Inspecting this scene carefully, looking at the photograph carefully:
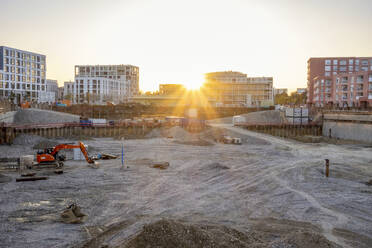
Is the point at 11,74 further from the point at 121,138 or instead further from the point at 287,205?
the point at 287,205

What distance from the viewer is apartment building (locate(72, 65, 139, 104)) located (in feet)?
418

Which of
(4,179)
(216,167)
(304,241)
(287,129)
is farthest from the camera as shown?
(287,129)

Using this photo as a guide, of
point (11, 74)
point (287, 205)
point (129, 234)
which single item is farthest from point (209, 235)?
point (11, 74)

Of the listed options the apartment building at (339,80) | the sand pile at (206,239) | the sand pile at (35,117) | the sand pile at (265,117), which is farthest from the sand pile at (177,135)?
the apartment building at (339,80)

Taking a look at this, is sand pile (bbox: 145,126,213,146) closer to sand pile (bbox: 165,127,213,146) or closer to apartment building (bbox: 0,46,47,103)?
sand pile (bbox: 165,127,213,146)

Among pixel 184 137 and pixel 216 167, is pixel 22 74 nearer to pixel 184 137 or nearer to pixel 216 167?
pixel 184 137

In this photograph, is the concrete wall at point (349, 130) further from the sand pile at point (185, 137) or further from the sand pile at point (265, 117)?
the sand pile at point (185, 137)

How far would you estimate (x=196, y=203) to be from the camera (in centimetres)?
1630

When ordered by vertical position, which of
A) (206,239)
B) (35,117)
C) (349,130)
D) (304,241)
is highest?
(35,117)

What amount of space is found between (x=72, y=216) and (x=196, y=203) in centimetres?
647

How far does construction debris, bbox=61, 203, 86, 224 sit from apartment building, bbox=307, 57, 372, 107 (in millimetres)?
63789

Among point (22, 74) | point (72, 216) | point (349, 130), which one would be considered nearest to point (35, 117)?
point (72, 216)

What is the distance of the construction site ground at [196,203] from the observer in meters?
11.5

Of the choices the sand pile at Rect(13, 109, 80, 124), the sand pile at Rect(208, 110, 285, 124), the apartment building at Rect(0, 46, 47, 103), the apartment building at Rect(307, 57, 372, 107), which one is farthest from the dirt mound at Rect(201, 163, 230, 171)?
the apartment building at Rect(0, 46, 47, 103)
